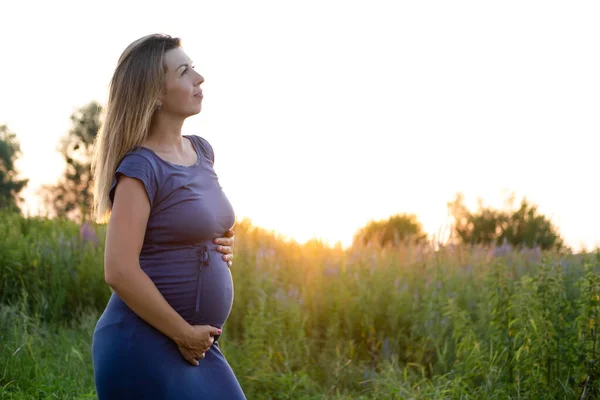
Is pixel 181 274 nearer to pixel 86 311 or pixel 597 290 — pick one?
pixel 597 290

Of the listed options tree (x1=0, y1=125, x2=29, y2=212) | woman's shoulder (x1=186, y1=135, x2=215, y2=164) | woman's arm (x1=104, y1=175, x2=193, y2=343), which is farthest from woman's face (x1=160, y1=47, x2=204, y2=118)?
tree (x1=0, y1=125, x2=29, y2=212)

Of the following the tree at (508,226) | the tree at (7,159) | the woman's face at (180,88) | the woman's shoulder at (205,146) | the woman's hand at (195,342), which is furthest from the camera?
the tree at (7,159)

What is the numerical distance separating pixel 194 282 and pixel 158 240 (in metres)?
0.21

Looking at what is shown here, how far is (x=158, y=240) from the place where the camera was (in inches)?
Result: 90.9

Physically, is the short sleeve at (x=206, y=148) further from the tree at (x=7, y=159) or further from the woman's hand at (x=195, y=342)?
the tree at (x=7, y=159)

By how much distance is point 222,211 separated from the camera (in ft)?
7.97

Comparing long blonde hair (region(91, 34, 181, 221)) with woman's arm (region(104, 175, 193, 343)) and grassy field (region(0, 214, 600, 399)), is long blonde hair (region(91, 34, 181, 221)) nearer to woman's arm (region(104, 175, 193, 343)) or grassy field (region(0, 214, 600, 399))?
woman's arm (region(104, 175, 193, 343))

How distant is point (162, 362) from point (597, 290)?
10.4 feet

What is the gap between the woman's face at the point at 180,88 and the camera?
244cm

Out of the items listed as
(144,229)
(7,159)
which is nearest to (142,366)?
(144,229)

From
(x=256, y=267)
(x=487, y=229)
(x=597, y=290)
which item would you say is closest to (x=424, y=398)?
(x=597, y=290)

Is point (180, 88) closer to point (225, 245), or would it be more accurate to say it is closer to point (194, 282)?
point (225, 245)

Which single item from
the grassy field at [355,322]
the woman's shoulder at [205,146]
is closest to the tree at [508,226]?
the grassy field at [355,322]

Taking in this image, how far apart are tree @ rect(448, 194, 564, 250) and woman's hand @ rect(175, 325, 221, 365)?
15198 millimetres
